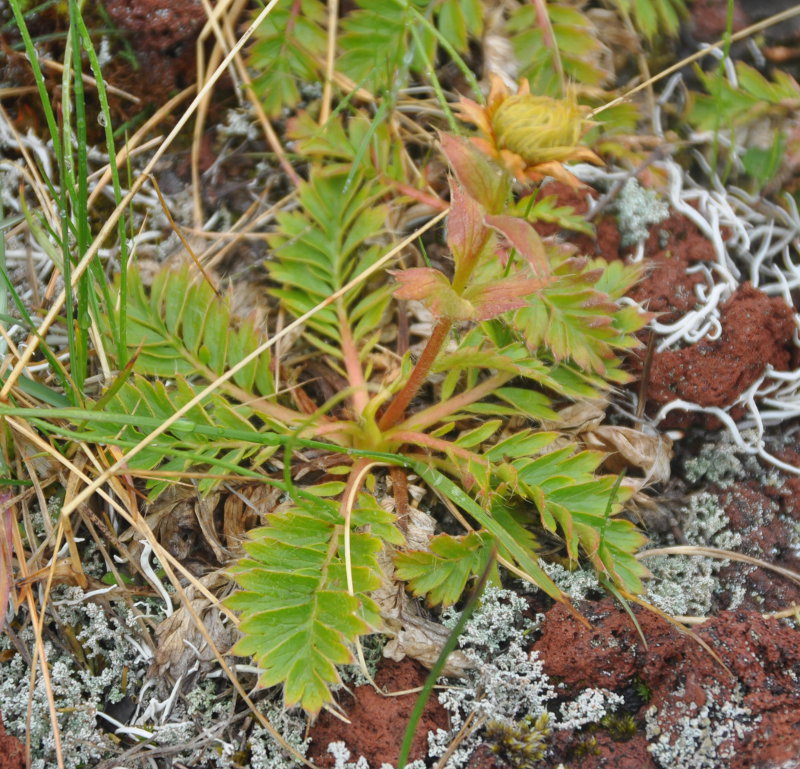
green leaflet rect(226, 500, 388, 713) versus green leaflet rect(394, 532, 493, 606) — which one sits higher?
green leaflet rect(226, 500, 388, 713)

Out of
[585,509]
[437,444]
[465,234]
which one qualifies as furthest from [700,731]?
[465,234]

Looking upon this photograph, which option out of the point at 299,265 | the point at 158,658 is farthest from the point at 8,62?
the point at 158,658

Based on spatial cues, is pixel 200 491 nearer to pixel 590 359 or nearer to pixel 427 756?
pixel 427 756

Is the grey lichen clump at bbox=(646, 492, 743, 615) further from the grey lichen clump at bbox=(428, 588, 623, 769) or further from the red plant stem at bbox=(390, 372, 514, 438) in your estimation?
the red plant stem at bbox=(390, 372, 514, 438)

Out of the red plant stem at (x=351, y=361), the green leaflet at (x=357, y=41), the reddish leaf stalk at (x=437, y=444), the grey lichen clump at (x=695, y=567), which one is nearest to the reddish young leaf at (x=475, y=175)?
the reddish leaf stalk at (x=437, y=444)

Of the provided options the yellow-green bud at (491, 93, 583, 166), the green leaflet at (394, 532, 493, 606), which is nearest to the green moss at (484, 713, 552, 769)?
the green leaflet at (394, 532, 493, 606)

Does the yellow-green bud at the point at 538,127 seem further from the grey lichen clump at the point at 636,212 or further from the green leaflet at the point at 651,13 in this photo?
the green leaflet at the point at 651,13

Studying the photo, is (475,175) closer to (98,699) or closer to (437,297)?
→ (437,297)
